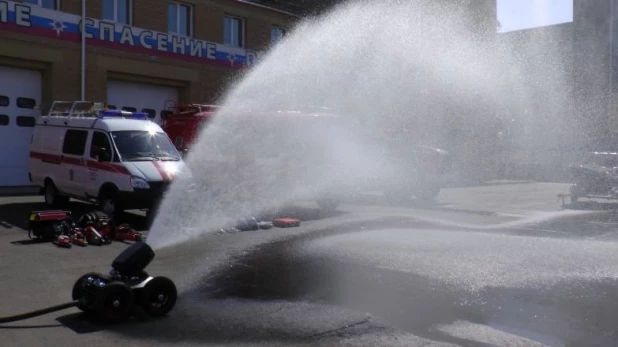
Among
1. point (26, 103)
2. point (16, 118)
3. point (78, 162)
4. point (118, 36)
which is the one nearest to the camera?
point (78, 162)

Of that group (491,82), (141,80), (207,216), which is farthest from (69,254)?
(491,82)

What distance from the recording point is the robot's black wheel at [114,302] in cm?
614

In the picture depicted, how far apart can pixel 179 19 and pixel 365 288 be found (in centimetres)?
1850

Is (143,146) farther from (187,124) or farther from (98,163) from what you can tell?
(187,124)

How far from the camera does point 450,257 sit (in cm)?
986

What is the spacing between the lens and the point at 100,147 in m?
13.3

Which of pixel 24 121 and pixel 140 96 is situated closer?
pixel 24 121

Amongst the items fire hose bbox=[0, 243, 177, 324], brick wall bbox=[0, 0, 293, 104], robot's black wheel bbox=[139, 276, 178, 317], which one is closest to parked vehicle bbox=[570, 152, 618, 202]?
brick wall bbox=[0, 0, 293, 104]

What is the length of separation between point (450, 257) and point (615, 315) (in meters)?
3.25

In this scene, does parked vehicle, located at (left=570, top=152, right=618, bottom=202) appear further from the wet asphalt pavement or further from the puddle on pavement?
the puddle on pavement

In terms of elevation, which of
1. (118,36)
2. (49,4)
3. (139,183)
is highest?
(49,4)

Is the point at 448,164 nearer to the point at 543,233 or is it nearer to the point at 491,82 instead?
the point at 491,82

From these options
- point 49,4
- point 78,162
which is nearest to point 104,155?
point 78,162

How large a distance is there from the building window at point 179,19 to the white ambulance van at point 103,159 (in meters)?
9.13
